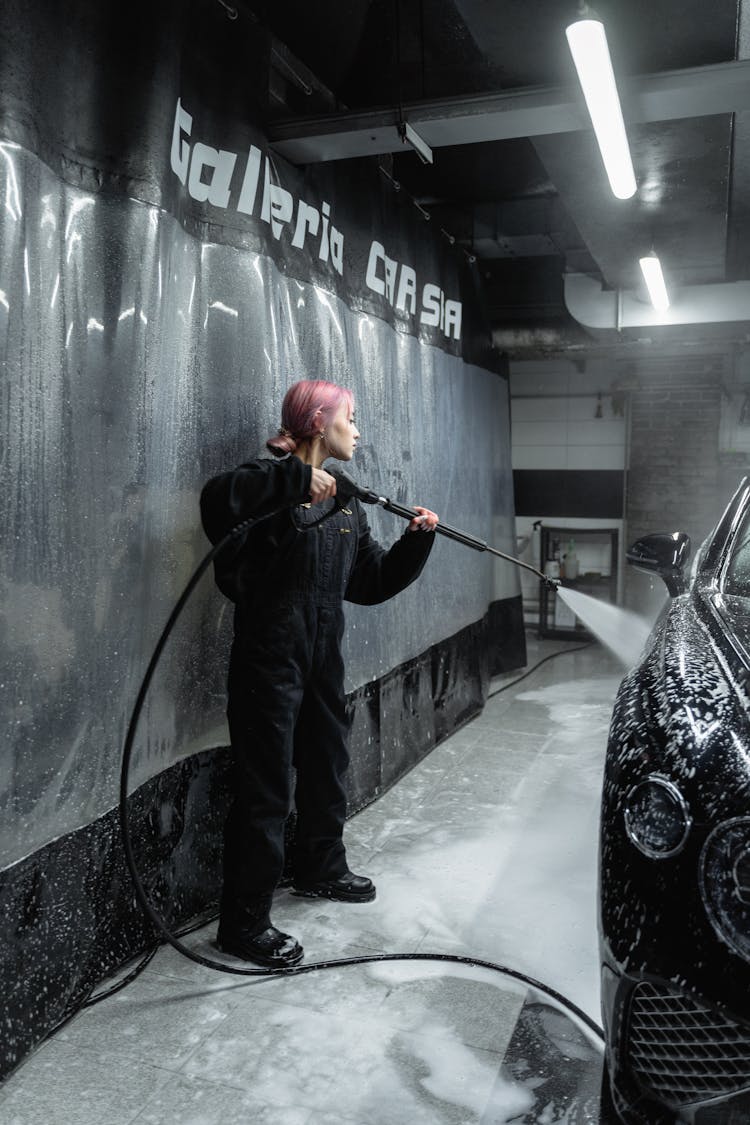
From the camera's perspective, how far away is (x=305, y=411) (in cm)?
279

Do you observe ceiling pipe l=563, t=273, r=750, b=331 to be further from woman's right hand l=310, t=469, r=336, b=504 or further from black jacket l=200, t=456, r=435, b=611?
woman's right hand l=310, t=469, r=336, b=504

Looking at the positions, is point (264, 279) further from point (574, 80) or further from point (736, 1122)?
point (736, 1122)

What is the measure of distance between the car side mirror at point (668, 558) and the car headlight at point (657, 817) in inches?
56.3

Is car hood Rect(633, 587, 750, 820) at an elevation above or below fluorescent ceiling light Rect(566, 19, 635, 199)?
below

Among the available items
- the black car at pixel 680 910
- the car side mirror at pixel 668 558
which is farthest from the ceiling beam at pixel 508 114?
the black car at pixel 680 910

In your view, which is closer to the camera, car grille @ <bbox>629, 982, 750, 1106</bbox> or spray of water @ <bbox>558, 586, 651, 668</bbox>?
car grille @ <bbox>629, 982, 750, 1106</bbox>

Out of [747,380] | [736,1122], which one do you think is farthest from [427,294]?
[747,380]

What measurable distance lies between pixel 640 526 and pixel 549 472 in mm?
1097

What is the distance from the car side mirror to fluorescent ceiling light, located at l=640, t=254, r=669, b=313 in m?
2.39

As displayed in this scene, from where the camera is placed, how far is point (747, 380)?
807cm

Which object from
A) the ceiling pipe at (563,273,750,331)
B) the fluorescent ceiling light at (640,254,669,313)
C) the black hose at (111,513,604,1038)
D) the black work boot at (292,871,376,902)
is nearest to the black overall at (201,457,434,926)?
the black hose at (111,513,604,1038)

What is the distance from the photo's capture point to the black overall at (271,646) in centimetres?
244

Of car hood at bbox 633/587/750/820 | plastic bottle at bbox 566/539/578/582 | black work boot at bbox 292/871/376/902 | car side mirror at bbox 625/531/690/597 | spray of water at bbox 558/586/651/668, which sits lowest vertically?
black work boot at bbox 292/871/376/902

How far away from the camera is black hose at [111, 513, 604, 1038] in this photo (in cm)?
222
